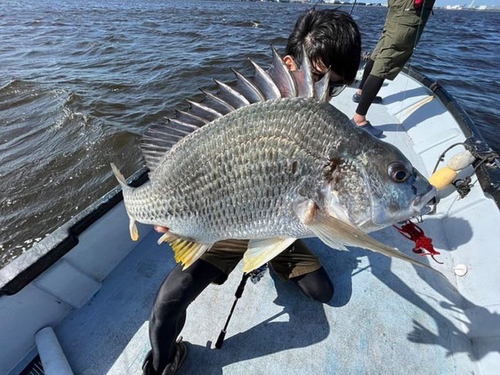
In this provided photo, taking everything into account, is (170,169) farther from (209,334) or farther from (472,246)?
(472,246)

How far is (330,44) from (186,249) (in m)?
1.65

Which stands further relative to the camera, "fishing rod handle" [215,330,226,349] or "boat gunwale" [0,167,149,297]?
"fishing rod handle" [215,330,226,349]

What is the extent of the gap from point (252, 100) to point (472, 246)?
235cm

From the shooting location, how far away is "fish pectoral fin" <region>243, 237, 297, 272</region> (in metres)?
1.62

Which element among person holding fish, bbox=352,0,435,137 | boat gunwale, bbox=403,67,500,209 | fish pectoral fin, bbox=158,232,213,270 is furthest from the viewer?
person holding fish, bbox=352,0,435,137

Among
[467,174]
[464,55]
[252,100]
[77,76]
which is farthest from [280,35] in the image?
[252,100]

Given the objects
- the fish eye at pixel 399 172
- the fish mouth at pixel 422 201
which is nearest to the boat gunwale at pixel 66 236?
the fish mouth at pixel 422 201

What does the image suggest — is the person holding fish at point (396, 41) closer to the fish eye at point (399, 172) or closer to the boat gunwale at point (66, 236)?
the boat gunwale at point (66, 236)

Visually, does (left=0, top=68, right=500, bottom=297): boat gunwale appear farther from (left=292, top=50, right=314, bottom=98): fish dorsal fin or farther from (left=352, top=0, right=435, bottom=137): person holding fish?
(left=292, top=50, right=314, bottom=98): fish dorsal fin

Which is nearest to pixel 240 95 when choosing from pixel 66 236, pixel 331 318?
pixel 66 236

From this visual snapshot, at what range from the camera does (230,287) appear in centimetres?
259

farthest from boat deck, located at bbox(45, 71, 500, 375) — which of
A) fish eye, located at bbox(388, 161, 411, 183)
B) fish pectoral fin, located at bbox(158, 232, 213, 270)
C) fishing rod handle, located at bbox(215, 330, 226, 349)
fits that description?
fish eye, located at bbox(388, 161, 411, 183)

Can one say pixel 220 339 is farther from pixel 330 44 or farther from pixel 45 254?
pixel 330 44

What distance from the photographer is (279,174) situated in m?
1.48
